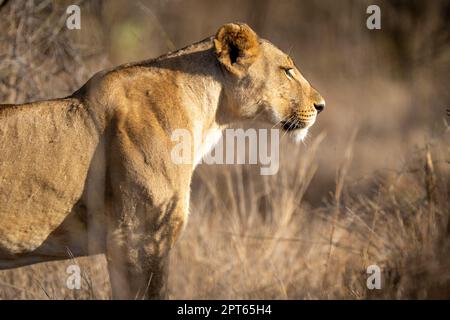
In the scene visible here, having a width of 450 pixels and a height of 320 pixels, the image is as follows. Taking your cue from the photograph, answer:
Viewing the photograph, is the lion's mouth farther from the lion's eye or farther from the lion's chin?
the lion's eye

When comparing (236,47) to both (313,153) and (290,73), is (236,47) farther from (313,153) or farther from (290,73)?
(313,153)

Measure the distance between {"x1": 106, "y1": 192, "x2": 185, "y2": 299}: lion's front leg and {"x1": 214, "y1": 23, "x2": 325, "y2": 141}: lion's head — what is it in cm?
77

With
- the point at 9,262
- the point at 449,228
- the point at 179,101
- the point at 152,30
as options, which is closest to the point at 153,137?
the point at 179,101

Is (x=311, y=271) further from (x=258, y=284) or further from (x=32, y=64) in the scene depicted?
(x=32, y=64)

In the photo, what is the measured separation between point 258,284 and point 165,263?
157 cm

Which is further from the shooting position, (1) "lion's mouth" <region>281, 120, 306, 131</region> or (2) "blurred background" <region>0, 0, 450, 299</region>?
(2) "blurred background" <region>0, 0, 450, 299</region>

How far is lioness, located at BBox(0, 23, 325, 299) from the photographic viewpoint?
15.4ft

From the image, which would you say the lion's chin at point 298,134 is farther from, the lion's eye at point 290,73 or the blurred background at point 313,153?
the blurred background at point 313,153

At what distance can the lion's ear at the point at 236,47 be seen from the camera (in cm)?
496

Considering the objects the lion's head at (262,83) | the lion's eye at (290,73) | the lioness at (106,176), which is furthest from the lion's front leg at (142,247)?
the lion's eye at (290,73)

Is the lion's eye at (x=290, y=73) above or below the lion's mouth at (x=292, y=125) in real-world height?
above

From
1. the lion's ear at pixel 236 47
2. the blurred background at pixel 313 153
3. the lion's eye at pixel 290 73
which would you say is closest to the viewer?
the lion's ear at pixel 236 47

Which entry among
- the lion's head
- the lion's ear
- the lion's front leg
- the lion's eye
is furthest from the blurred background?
the lion's ear

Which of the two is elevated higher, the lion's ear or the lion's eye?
the lion's ear
